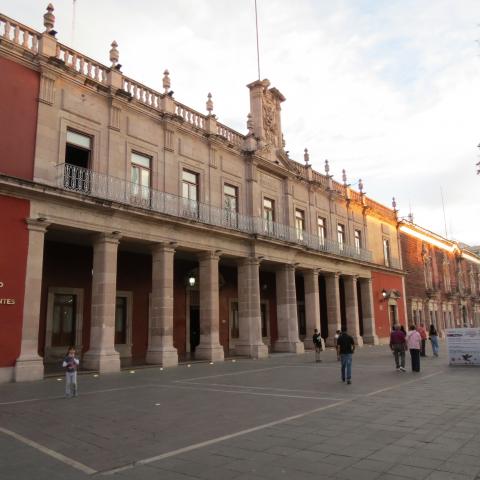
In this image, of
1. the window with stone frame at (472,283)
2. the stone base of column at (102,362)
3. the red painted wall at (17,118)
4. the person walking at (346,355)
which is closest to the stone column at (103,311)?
the stone base of column at (102,362)

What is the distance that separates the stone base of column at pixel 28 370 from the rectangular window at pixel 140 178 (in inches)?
259

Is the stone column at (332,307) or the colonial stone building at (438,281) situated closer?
the stone column at (332,307)

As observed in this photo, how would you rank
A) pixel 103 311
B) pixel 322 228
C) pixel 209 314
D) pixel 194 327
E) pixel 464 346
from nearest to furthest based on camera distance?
pixel 103 311, pixel 464 346, pixel 209 314, pixel 194 327, pixel 322 228

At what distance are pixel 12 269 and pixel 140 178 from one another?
20.6ft

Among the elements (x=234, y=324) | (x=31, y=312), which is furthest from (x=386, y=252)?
(x=31, y=312)

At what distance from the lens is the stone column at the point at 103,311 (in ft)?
47.6

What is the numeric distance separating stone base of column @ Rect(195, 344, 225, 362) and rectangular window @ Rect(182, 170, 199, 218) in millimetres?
5455

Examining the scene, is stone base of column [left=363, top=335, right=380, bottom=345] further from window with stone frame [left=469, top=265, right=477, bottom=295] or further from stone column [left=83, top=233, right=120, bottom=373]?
window with stone frame [left=469, top=265, right=477, bottom=295]

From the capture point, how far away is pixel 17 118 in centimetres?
1388

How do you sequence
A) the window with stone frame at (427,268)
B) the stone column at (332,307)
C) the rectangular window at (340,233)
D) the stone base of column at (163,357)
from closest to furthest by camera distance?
the stone base of column at (163,357) < the stone column at (332,307) < the rectangular window at (340,233) < the window with stone frame at (427,268)

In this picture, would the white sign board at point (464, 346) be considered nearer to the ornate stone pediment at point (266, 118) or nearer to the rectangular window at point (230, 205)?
the rectangular window at point (230, 205)

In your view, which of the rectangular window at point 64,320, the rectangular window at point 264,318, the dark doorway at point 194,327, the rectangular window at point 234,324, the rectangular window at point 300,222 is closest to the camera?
the rectangular window at point 64,320

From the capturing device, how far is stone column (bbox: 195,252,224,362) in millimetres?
18625

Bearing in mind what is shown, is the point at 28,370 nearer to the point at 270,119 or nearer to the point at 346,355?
the point at 346,355
